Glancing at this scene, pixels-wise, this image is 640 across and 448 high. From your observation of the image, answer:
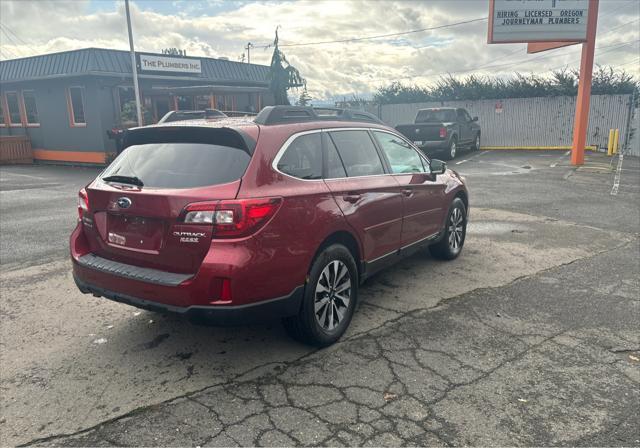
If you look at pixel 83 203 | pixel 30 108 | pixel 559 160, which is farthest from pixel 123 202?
pixel 30 108

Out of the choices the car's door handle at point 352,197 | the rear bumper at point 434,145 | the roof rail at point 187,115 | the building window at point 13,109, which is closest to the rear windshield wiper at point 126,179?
the roof rail at point 187,115

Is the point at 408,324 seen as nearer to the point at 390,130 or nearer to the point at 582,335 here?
the point at 582,335

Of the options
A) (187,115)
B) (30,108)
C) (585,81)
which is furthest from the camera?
(30,108)

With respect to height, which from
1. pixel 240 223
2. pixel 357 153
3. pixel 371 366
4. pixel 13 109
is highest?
pixel 13 109

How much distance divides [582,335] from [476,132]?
60.5ft

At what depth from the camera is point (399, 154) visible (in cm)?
511

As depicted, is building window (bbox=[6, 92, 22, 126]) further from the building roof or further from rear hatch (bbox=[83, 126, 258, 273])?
rear hatch (bbox=[83, 126, 258, 273])

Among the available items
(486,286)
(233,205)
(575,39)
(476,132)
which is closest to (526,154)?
(476,132)

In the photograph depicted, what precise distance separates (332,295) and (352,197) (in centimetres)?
81

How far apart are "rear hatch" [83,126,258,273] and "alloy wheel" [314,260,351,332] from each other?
1.00m

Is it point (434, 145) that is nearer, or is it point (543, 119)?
point (434, 145)

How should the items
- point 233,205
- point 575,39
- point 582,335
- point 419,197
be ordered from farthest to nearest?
point 575,39
point 419,197
point 582,335
point 233,205

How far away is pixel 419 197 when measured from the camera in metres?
5.09

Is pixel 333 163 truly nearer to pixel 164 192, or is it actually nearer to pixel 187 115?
pixel 164 192
